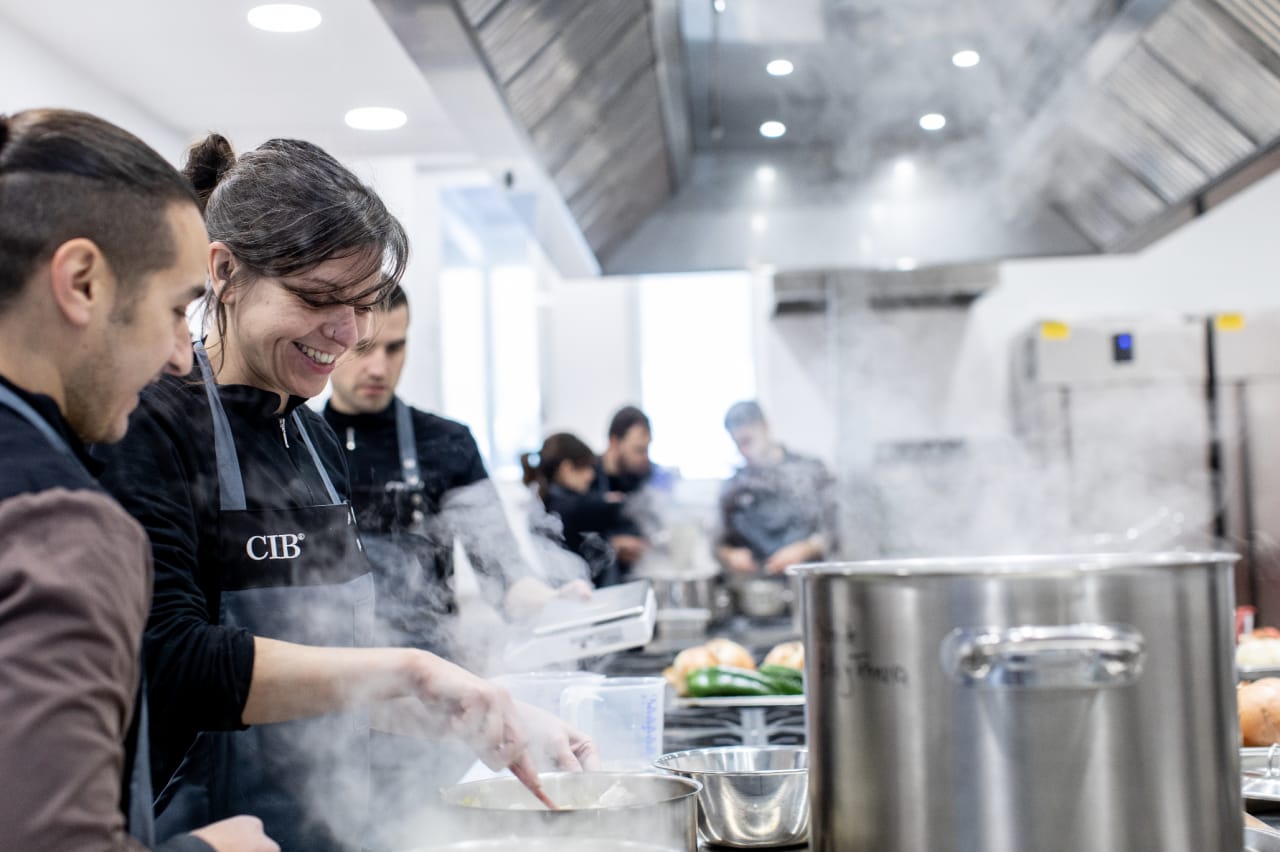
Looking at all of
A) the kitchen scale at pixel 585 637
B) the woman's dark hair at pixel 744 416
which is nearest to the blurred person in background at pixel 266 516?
the kitchen scale at pixel 585 637

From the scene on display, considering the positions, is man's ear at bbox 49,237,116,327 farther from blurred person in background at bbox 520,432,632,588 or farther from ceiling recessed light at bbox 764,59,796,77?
blurred person in background at bbox 520,432,632,588

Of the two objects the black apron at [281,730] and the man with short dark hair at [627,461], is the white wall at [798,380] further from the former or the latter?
the black apron at [281,730]

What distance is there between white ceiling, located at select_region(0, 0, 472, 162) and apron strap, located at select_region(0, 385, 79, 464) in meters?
2.29

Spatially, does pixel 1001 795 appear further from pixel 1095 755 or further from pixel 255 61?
pixel 255 61

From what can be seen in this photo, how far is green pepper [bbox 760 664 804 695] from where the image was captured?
206cm

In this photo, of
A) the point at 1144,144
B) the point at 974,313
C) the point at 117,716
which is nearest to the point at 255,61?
the point at 1144,144

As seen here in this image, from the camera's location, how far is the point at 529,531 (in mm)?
4379

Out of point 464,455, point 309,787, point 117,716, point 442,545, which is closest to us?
point 117,716

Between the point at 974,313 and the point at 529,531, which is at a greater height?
the point at 974,313

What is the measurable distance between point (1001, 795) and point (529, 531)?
3.70m

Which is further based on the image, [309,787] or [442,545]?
[442,545]

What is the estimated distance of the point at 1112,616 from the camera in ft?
2.43

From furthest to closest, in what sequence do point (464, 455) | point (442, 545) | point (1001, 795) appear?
point (464, 455) → point (442, 545) → point (1001, 795)

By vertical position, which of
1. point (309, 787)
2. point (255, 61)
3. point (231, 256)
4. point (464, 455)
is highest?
point (255, 61)
